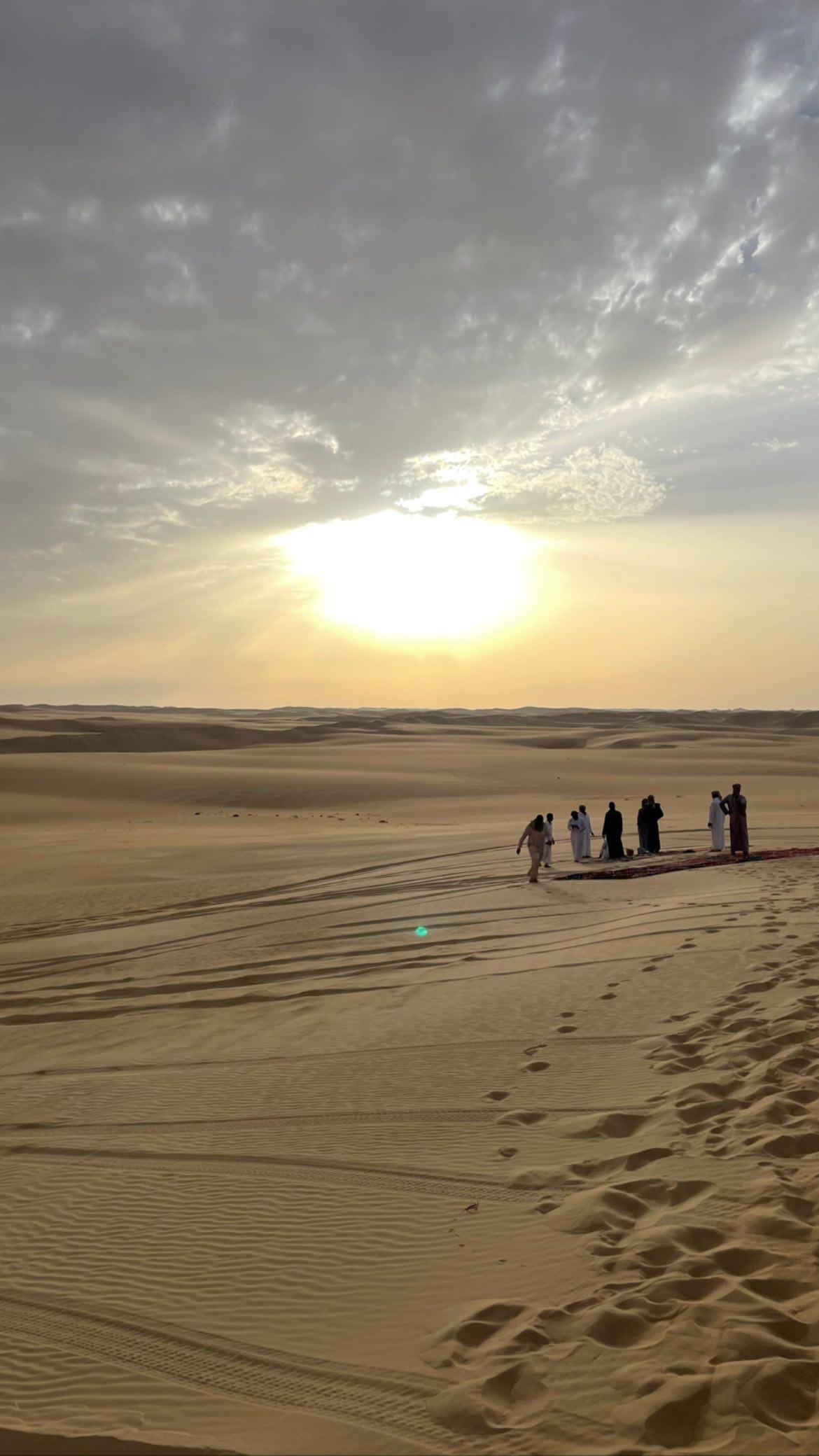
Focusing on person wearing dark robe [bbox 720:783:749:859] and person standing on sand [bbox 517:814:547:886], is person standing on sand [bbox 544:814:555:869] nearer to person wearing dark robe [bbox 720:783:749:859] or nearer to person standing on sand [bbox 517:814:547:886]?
person standing on sand [bbox 517:814:547:886]

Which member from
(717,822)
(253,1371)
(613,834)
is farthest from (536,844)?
(253,1371)

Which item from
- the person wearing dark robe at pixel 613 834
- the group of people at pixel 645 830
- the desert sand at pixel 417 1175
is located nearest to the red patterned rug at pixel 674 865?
the group of people at pixel 645 830

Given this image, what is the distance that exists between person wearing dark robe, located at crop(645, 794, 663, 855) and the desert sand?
474cm

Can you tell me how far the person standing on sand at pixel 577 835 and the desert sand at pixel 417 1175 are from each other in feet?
17.2

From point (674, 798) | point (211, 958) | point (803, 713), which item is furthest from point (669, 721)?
point (211, 958)

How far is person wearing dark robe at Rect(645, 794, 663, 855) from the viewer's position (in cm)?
1977

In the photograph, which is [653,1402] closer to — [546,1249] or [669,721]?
[546,1249]

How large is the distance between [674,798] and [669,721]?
2570 inches

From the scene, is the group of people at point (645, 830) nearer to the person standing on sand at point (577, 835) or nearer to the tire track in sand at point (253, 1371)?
the person standing on sand at point (577, 835)

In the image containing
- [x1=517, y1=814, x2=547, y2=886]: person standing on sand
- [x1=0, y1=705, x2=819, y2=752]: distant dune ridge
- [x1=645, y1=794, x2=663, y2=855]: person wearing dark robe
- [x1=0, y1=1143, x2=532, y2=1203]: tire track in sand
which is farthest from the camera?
[x1=0, y1=705, x2=819, y2=752]: distant dune ridge

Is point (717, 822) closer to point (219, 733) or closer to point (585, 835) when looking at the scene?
point (585, 835)

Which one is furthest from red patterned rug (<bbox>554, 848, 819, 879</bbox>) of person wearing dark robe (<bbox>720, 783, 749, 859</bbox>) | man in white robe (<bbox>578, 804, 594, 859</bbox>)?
man in white robe (<bbox>578, 804, 594, 859</bbox>)

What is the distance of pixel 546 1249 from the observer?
14.4 ft

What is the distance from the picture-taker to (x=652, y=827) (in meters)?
19.9
